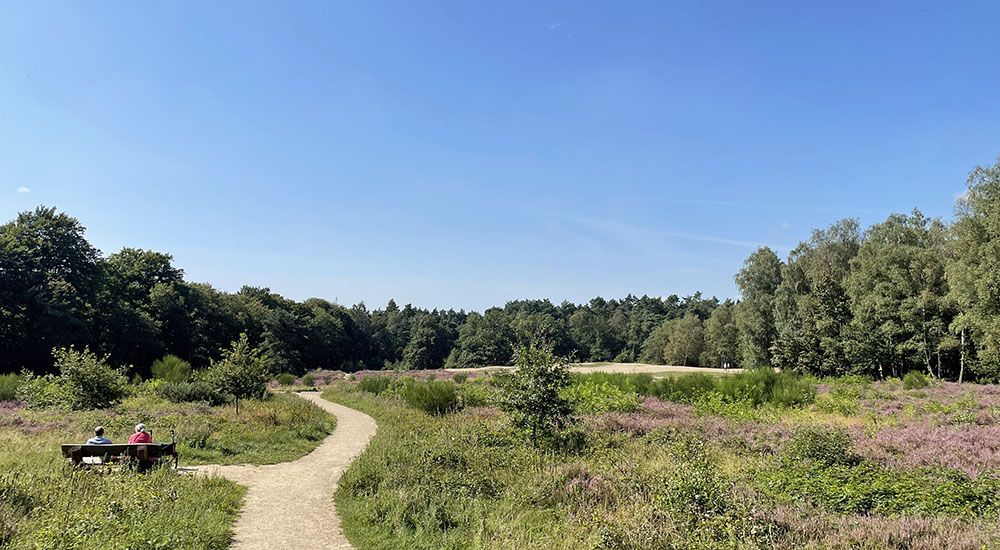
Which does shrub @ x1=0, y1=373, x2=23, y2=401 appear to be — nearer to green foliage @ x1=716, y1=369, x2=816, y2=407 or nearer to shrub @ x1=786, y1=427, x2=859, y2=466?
shrub @ x1=786, y1=427, x2=859, y2=466

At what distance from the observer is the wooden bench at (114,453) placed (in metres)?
10.6

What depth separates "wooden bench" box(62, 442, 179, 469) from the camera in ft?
34.8

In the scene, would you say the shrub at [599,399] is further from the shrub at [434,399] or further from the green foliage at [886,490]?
the green foliage at [886,490]

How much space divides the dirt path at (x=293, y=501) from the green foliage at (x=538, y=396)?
495 cm

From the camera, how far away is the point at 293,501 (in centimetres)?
1012

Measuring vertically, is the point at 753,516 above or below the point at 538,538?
above

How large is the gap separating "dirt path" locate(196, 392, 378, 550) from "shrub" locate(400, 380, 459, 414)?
660 cm

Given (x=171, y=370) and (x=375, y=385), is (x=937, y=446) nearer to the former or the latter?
(x=375, y=385)

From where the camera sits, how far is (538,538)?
7.36 meters

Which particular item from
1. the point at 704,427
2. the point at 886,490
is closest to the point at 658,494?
the point at 886,490

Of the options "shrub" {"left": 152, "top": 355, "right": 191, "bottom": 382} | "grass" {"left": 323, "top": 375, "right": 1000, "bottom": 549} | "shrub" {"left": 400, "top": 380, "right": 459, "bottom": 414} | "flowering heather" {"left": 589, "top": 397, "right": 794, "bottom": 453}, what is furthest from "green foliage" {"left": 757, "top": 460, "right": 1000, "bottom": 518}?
"shrub" {"left": 152, "top": 355, "right": 191, "bottom": 382}

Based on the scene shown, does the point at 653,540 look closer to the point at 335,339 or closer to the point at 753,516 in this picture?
the point at 753,516

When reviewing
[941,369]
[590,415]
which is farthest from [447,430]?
[941,369]

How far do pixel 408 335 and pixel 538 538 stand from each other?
127m
